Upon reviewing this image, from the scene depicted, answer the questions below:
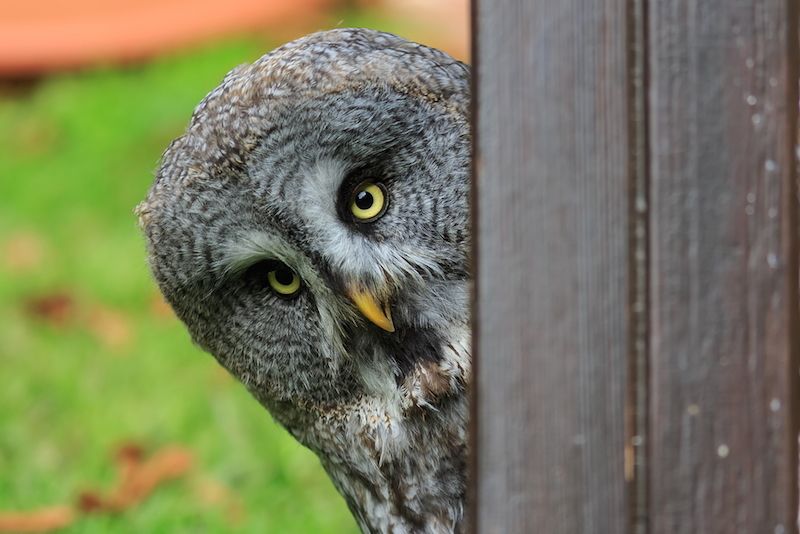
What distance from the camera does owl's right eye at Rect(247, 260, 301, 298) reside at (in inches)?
78.1

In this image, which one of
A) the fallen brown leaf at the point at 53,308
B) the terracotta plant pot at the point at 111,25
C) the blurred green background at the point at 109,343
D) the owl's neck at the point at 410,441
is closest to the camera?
the owl's neck at the point at 410,441

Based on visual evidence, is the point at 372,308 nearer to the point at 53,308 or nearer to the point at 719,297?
the point at 719,297

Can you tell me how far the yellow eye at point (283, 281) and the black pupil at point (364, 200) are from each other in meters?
0.20

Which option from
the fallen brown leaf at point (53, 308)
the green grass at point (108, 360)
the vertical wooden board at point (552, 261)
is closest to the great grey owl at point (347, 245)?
the vertical wooden board at point (552, 261)

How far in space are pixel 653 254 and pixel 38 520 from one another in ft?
8.14

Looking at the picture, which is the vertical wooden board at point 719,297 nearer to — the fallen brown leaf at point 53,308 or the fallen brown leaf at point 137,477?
the fallen brown leaf at point 137,477

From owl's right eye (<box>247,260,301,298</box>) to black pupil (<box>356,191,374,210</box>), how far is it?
19 centimetres

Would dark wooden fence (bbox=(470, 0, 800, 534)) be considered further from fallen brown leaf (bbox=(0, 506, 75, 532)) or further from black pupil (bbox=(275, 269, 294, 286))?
fallen brown leaf (bbox=(0, 506, 75, 532))

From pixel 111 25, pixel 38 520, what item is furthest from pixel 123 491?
pixel 111 25

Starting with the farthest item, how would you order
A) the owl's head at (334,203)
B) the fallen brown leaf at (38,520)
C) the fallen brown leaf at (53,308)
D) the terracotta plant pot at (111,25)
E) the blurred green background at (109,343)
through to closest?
the terracotta plant pot at (111,25) < the fallen brown leaf at (53,308) < the blurred green background at (109,343) < the fallen brown leaf at (38,520) < the owl's head at (334,203)

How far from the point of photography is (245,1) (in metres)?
7.13

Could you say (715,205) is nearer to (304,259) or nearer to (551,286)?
(551,286)

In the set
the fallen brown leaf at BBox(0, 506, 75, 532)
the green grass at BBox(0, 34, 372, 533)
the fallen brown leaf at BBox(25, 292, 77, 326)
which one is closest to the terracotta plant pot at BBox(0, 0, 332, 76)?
the green grass at BBox(0, 34, 372, 533)

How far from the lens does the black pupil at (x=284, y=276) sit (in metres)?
1.99
